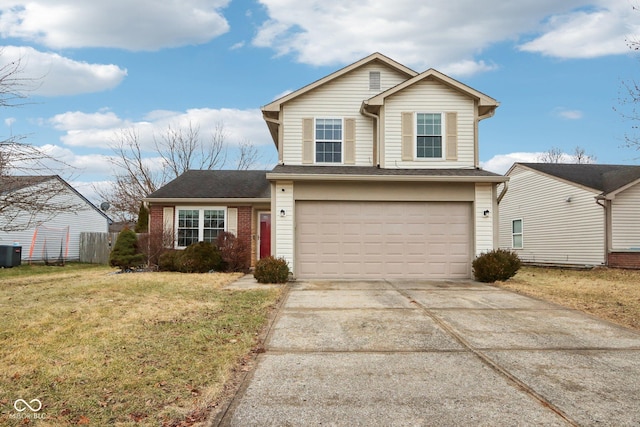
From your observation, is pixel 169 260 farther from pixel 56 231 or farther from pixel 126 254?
pixel 56 231

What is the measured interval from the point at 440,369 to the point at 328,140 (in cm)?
1011

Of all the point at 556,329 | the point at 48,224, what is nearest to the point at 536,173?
the point at 556,329

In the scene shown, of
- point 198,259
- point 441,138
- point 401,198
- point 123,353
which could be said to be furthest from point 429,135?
point 123,353

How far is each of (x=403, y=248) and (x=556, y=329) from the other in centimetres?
628

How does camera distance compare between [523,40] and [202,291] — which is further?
[523,40]

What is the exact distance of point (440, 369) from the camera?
187 inches

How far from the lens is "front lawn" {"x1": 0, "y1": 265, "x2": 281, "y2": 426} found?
3713mm

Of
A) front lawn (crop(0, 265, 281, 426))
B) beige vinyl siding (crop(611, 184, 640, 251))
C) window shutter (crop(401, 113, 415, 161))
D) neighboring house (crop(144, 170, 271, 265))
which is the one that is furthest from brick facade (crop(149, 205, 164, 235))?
beige vinyl siding (crop(611, 184, 640, 251))

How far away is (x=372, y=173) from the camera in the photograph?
1262 centimetres

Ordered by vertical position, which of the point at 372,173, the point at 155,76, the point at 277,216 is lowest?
the point at 277,216

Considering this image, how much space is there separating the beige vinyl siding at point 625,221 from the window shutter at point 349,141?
1039cm

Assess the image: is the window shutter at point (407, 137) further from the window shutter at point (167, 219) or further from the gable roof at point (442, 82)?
the window shutter at point (167, 219)

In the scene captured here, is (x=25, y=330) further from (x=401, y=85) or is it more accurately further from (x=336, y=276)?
(x=401, y=85)

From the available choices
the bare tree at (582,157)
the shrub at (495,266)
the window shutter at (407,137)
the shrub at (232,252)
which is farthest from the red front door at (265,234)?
the bare tree at (582,157)
